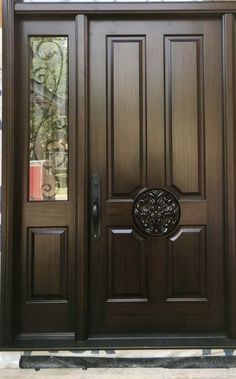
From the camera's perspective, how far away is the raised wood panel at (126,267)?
2309 millimetres

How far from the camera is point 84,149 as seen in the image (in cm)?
227

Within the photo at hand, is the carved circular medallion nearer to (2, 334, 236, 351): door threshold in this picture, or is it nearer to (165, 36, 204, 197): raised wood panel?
(165, 36, 204, 197): raised wood panel

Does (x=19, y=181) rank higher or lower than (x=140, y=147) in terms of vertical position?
lower

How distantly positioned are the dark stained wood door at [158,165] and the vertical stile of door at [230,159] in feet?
0.18

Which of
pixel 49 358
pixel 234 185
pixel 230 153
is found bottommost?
pixel 49 358

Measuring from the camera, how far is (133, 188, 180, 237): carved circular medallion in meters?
2.31

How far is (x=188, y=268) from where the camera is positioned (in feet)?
7.59

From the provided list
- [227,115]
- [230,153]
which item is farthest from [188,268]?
[227,115]

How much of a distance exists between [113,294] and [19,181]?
2.97ft

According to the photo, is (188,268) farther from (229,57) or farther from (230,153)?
(229,57)

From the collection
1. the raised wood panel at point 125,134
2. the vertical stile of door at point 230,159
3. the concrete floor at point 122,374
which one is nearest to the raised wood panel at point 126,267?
the raised wood panel at point 125,134

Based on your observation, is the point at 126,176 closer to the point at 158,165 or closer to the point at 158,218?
the point at 158,165

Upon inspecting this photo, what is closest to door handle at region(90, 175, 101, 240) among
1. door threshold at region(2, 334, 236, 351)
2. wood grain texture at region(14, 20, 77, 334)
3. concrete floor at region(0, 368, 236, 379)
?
wood grain texture at region(14, 20, 77, 334)

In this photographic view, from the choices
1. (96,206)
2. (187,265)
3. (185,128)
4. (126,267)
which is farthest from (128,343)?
(185,128)
